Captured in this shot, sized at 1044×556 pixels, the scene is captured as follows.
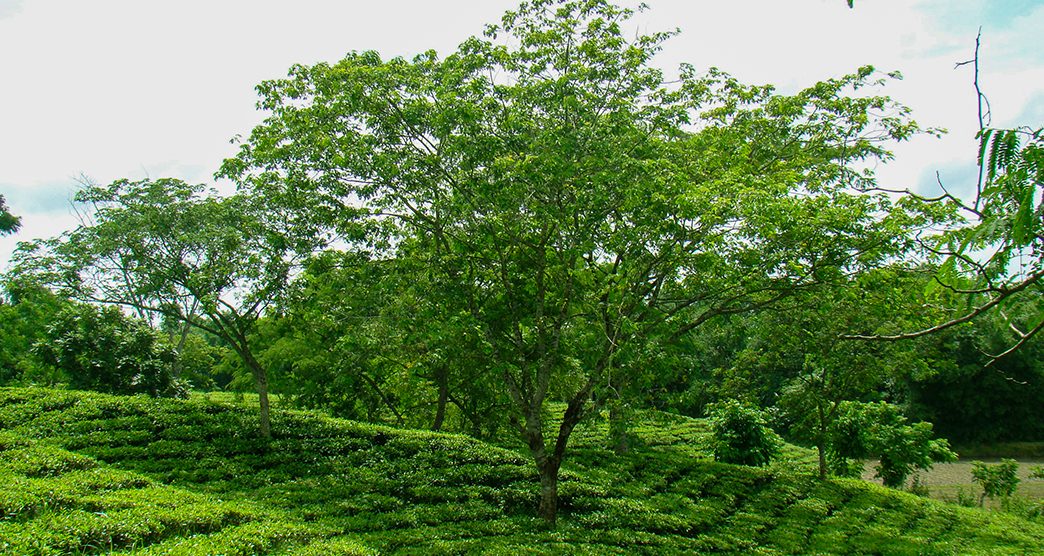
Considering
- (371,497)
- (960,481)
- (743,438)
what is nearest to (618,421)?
(371,497)

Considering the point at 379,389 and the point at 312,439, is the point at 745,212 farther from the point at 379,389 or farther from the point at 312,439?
the point at 379,389

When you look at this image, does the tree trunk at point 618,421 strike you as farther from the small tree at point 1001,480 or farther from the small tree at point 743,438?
the small tree at point 1001,480

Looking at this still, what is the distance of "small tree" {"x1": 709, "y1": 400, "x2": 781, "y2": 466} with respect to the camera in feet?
53.9

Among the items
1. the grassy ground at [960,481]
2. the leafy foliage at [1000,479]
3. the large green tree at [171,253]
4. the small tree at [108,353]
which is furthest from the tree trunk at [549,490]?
the grassy ground at [960,481]

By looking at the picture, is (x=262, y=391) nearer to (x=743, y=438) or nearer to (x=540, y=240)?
(x=540, y=240)

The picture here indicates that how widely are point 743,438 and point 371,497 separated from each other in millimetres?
10739

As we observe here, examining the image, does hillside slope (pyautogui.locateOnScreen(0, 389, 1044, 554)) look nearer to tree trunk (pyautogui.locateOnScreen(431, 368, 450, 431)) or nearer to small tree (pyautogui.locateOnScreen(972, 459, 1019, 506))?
tree trunk (pyautogui.locateOnScreen(431, 368, 450, 431))

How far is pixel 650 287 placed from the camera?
9961mm

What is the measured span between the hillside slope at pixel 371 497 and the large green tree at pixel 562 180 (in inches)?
72.5

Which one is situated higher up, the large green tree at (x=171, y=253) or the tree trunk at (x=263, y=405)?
the large green tree at (x=171, y=253)

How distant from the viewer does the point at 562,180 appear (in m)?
9.22

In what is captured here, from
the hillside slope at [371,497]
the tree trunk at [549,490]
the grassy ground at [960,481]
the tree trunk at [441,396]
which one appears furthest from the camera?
the grassy ground at [960,481]

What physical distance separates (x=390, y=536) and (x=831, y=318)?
31.4 feet

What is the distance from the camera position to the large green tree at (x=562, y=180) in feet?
28.7
